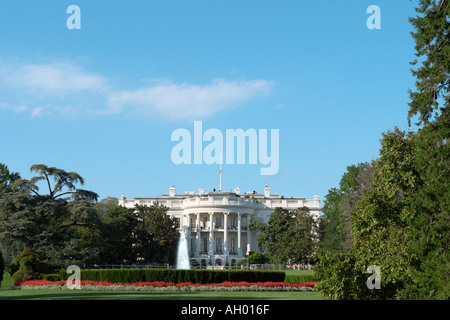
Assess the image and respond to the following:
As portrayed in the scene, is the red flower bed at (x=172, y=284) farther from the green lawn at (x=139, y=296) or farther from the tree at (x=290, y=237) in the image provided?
the tree at (x=290, y=237)

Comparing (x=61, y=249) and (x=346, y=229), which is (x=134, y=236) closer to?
(x=61, y=249)

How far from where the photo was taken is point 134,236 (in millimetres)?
63406

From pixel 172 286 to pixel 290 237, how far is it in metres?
36.3

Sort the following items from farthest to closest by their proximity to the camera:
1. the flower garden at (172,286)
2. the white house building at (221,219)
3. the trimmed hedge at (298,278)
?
the white house building at (221,219) → the trimmed hedge at (298,278) → the flower garden at (172,286)

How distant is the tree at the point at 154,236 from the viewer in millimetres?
63750

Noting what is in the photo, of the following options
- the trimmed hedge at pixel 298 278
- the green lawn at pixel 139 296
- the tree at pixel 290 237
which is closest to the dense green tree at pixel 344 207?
the tree at pixel 290 237

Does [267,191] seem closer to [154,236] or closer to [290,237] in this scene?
[290,237]

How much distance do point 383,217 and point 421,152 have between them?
11.0ft

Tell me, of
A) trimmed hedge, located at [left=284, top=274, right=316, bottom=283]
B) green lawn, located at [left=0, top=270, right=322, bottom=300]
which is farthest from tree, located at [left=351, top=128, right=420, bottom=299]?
trimmed hedge, located at [left=284, top=274, right=316, bottom=283]

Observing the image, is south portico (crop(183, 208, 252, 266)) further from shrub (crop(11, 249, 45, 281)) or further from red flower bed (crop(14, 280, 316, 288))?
red flower bed (crop(14, 280, 316, 288))

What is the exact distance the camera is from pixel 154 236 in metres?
65.8

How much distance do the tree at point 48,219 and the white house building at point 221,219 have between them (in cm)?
3609

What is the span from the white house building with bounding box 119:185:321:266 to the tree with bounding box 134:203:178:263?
11603 millimetres

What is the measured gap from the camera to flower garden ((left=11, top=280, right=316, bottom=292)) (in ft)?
97.5
